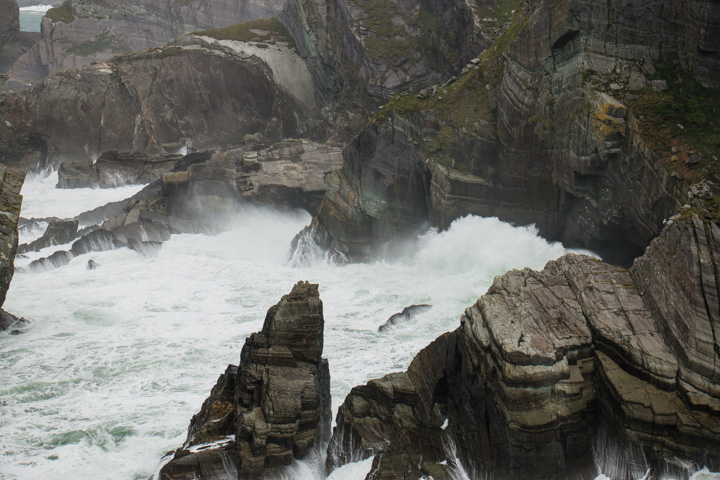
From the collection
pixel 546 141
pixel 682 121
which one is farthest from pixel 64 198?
pixel 682 121

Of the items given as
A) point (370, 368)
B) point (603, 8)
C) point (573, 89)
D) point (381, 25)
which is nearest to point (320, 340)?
point (370, 368)

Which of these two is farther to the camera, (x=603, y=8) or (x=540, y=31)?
(x=540, y=31)

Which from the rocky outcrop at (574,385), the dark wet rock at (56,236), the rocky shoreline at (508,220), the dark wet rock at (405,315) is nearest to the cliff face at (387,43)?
the rocky shoreline at (508,220)

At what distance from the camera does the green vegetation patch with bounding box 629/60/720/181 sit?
2150cm

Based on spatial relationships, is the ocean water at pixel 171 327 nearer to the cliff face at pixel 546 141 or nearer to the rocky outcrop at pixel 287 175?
the cliff face at pixel 546 141

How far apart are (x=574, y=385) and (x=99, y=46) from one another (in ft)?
321

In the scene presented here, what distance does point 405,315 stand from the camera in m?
26.2

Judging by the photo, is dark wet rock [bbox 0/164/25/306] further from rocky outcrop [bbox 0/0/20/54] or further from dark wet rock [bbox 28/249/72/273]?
rocky outcrop [bbox 0/0/20/54]

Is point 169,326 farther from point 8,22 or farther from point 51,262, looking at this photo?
point 8,22

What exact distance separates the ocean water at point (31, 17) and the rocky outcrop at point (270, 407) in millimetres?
120505

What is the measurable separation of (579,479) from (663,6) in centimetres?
1840

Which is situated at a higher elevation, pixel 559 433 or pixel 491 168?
pixel 491 168

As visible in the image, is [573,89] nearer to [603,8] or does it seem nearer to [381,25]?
[603,8]

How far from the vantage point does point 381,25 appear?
58.5 meters
